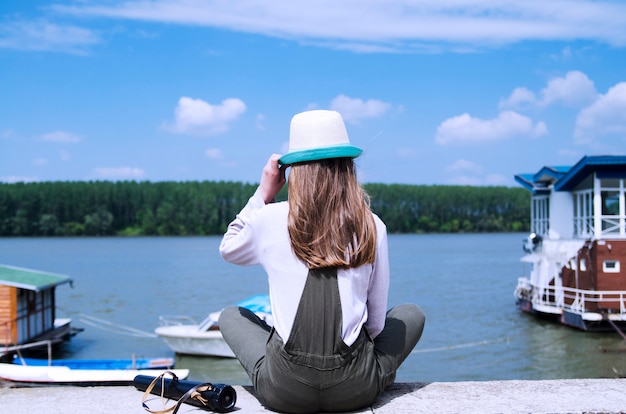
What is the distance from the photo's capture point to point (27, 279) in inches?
840

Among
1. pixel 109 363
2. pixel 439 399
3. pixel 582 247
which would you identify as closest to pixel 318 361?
pixel 439 399

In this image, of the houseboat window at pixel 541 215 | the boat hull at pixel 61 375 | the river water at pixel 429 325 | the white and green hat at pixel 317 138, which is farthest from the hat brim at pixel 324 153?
the houseboat window at pixel 541 215

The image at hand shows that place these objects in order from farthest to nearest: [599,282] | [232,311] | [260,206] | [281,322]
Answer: [599,282] → [232,311] → [260,206] → [281,322]

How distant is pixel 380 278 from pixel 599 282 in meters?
22.7

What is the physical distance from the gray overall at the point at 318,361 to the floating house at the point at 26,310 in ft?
51.9

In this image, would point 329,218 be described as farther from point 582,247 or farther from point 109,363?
point 582,247

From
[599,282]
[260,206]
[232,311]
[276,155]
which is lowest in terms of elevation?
[599,282]

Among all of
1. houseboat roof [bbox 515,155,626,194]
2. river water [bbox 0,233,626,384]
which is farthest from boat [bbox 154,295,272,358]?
houseboat roof [bbox 515,155,626,194]

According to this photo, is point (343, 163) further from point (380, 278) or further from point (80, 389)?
point (80, 389)

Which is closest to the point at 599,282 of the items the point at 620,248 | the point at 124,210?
the point at 620,248

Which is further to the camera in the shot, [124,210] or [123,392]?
[124,210]

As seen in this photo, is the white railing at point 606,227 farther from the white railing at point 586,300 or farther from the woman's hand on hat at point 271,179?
the woman's hand on hat at point 271,179

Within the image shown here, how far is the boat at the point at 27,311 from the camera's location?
19.6 m

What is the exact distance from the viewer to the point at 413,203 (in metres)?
138
